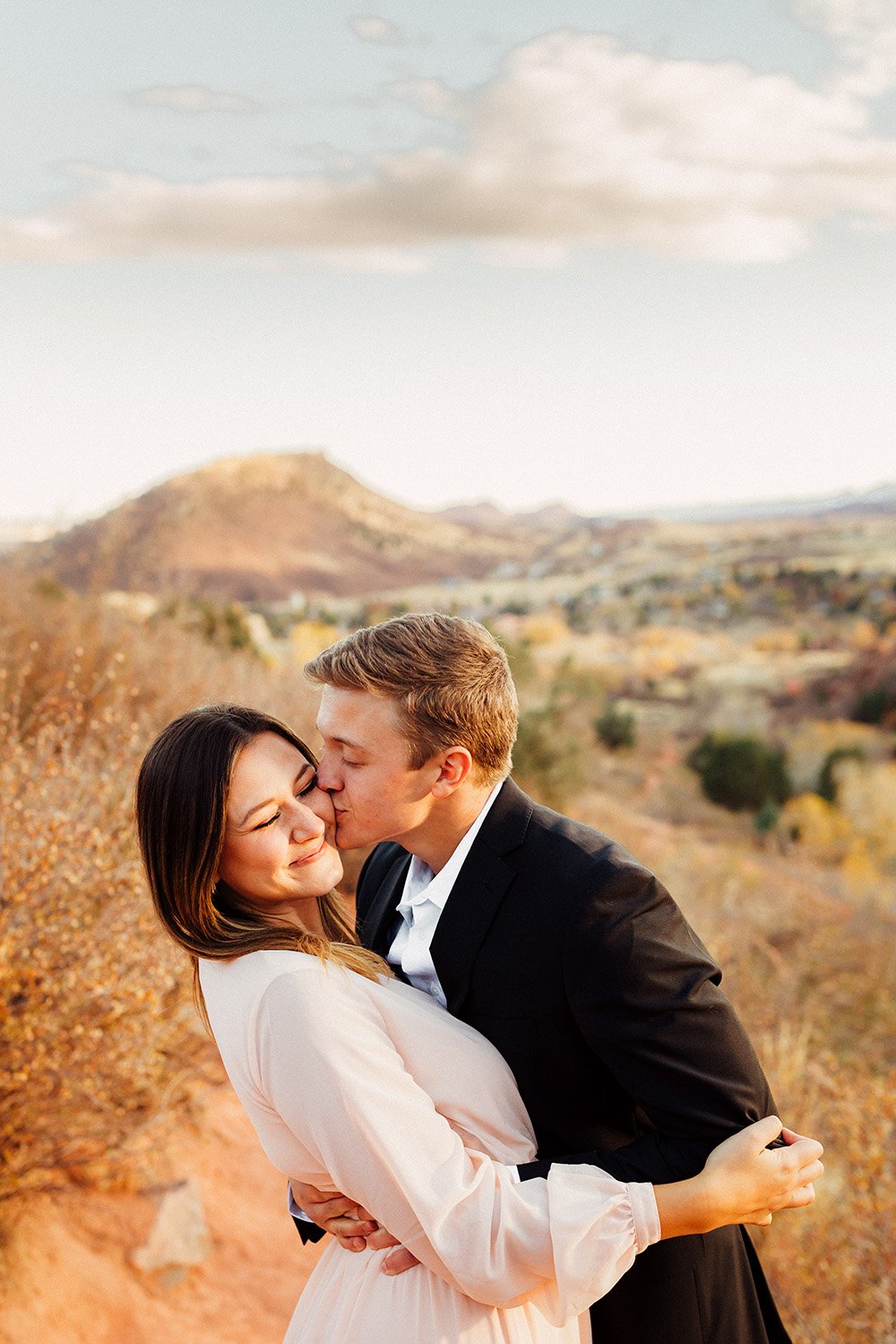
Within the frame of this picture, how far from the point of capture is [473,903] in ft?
6.18

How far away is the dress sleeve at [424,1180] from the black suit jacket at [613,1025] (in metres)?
0.09

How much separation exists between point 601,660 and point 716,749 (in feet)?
49.6

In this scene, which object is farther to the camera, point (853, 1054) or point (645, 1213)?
point (853, 1054)

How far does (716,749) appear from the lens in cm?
1647

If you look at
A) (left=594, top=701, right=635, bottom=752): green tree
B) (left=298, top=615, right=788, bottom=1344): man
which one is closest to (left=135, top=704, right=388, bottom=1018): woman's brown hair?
(left=298, top=615, right=788, bottom=1344): man

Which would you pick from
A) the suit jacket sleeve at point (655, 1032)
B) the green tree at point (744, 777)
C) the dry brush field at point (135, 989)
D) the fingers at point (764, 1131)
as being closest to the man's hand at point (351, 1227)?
the suit jacket sleeve at point (655, 1032)

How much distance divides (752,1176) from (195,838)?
1048 millimetres

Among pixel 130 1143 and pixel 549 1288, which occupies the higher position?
pixel 549 1288

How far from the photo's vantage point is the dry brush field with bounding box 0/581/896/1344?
356cm

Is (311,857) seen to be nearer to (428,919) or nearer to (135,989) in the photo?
(428,919)

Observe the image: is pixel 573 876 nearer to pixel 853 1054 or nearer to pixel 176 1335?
pixel 176 1335

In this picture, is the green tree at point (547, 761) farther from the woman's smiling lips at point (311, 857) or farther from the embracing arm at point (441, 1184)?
the embracing arm at point (441, 1184)

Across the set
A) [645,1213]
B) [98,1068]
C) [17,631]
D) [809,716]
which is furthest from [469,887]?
[809,716]

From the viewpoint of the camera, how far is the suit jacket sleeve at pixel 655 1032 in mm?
1669
